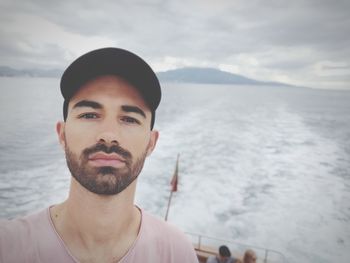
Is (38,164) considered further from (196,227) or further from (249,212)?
(249,212)

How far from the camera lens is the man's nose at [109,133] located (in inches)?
48.2

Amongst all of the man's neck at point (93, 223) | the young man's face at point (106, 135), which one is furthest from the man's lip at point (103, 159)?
the man's neck at point (93, 223)

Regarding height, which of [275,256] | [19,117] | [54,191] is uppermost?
[19,117]

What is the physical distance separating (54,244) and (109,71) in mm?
904

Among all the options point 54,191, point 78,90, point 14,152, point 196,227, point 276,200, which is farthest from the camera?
point 14,152

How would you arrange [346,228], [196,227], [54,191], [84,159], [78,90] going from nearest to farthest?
[84,159] < [78,90] < [196,227] < [346,228] < [54,191]

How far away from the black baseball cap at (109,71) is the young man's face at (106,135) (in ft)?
0.11

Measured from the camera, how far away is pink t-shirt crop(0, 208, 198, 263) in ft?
4.01

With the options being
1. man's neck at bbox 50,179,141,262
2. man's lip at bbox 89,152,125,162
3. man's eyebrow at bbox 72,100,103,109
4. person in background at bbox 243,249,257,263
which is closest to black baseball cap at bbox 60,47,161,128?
man's eyebrow at bbox 72,100,103,109

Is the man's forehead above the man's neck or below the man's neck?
above

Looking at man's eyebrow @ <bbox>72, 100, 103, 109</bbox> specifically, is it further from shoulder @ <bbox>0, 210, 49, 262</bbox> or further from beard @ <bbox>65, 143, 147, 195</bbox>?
shoulder @ <bbox>0, 210, 49, 262</bbox>

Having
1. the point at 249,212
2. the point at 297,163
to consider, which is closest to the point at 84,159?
the point at 249,212

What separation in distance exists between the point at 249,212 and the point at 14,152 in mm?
18612

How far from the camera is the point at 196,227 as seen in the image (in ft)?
43.5
